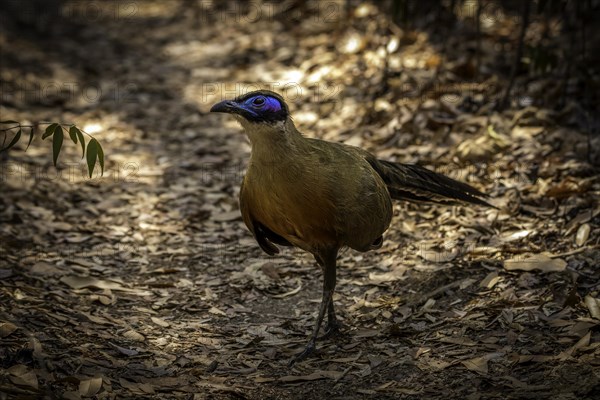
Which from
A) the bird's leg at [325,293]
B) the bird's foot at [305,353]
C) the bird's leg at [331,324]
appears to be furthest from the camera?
the bird's leg at [331,324]

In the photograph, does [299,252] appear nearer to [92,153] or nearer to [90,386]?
[92,153]

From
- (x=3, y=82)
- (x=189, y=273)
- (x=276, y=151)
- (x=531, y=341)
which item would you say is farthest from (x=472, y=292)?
(x=3, y=82)

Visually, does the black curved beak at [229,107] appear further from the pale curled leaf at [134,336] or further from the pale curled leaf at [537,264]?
the pale curled leaf at [537,264]

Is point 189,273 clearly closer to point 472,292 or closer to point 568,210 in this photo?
point 472,292

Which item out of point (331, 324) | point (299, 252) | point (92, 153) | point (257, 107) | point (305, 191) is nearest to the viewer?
point (92, 153)

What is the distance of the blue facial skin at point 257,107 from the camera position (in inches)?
198

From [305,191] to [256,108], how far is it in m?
0.70

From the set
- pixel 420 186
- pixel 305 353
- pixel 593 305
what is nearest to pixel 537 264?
pixel 593 305

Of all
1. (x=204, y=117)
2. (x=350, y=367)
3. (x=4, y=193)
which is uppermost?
(x=204, y=117)

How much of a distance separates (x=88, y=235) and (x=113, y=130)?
3179 millimetres

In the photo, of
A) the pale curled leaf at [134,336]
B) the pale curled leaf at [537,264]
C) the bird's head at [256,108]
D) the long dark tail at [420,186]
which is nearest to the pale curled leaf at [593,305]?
the pale curled leaf at [537,264]

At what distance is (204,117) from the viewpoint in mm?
10984

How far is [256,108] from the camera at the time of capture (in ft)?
16.6

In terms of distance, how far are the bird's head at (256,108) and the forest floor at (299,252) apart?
74.9 inches
